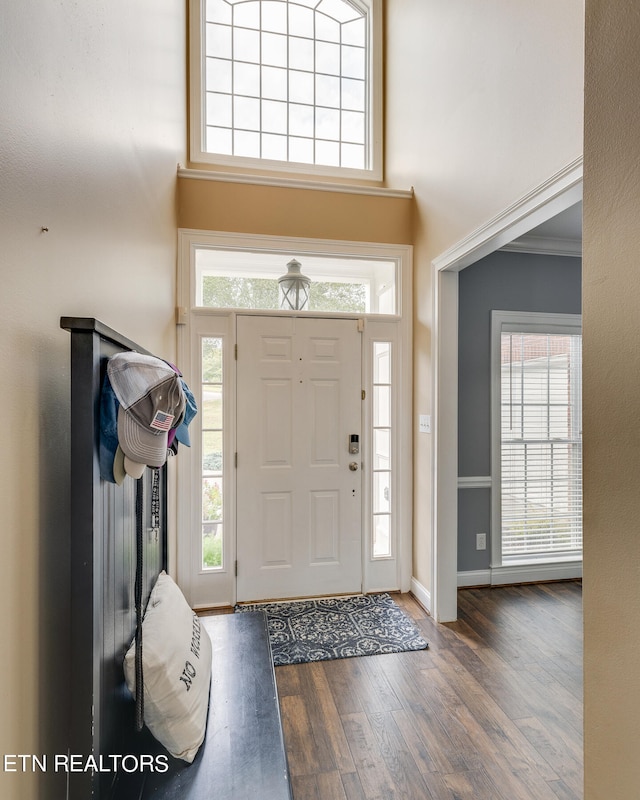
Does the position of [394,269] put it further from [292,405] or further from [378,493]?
[378,493]

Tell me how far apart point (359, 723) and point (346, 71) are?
4.47 meters

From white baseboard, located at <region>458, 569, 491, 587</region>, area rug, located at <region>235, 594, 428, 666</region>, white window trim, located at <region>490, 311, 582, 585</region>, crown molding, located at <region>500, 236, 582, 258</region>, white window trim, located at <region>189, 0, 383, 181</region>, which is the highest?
white window trim, located at <region>189, 0, 383, 181</region>

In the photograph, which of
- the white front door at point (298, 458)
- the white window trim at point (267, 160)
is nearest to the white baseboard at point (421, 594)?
the white front door at point (298, 458)

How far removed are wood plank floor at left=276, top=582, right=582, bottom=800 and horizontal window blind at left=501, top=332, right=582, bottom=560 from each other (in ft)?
2.52

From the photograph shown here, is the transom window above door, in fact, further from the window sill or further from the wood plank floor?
the wood plank floor

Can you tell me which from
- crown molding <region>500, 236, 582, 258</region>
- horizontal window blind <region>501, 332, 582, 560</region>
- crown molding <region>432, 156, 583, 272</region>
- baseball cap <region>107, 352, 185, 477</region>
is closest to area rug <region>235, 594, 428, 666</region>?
horizontal window blind <region>501, 332, 582, 560</region>

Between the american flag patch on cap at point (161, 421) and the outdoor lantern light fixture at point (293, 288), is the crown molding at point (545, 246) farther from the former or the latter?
the american flag patch on cap at point (161, 421)

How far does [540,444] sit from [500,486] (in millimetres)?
477

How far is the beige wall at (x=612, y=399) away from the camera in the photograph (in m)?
0.88

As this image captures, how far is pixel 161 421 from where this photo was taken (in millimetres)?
994

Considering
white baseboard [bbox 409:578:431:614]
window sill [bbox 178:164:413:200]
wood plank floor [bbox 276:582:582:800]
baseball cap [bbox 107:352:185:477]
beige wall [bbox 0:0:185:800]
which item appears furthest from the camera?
window sill [bbox 178:164:413:200]

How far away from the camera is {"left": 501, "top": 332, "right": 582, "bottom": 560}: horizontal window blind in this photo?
3.38 metres

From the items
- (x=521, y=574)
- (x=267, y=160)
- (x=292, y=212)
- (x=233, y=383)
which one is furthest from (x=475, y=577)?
(x=267, y=160)

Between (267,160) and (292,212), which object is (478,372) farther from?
(267,160)
